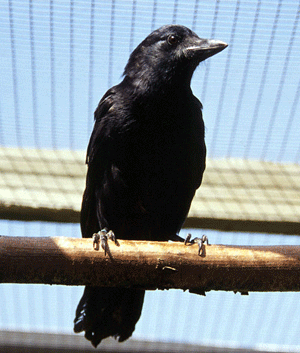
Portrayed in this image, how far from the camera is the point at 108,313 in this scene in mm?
2611

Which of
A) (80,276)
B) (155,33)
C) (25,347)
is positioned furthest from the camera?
(25,347)

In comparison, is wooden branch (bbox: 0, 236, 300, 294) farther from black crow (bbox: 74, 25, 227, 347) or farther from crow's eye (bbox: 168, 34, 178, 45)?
crow's eye (bbox: 168, 34, 178, 45)

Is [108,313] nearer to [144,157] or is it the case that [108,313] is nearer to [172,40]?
[144,157]

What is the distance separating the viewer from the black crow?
2.50 m

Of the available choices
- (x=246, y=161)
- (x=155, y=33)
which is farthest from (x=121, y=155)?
(x=246, y=161)

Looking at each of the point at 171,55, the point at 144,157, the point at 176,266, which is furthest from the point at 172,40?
the point at 176,266

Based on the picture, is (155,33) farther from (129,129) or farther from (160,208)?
(160,208)

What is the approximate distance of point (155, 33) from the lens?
277 centimetres

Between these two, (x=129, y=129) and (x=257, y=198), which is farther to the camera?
(x=257, y=198)

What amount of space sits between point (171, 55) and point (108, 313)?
1.41 m

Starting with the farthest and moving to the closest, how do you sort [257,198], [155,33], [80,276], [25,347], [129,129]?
[25,347] < [257,198] < [155,33] < [129,129] < [80,276]

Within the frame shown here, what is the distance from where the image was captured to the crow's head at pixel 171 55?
102 inches

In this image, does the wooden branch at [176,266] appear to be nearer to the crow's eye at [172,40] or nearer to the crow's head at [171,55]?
the crow's head at [171,55]

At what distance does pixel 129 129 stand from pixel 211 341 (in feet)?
6.85
